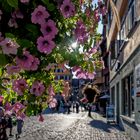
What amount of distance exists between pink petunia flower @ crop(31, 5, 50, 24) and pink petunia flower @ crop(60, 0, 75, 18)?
0.17 m

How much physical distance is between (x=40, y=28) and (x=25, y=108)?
2.92 feet

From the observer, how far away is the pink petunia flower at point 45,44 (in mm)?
3348

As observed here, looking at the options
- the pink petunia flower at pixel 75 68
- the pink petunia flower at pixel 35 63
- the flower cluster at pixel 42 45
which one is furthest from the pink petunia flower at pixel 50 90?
the pink petunia flower at pixel 35 63

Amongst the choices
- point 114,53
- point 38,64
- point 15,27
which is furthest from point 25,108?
point 114,53

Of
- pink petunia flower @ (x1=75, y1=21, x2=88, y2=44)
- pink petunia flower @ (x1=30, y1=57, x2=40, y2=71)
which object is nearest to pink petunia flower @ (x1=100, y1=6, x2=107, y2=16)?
pink petunia flower @ (x1=75, y1=21, x2=88, y2=44)

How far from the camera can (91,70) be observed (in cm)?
422

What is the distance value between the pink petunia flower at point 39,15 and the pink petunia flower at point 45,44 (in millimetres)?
116

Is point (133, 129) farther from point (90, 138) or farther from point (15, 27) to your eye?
point (15, 27)

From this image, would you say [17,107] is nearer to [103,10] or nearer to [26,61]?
[26,61]

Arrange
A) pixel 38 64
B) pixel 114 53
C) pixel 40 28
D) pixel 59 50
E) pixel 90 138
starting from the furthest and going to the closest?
pixel 114 53
pixel 90 138
pixel 59 50
pixel 38 64
pixel 40 28

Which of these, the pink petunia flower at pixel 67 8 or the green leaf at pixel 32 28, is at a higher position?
the pink petunia flower at pixel 67 8

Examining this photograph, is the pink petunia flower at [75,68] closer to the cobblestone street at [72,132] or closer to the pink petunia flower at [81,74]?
the pink petunia flower at [81,74]

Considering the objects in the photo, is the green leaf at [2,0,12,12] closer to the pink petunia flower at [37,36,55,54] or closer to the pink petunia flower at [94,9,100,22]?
the pink petunia flower at [37,36,55,54]

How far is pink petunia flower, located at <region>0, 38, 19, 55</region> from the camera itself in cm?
315
